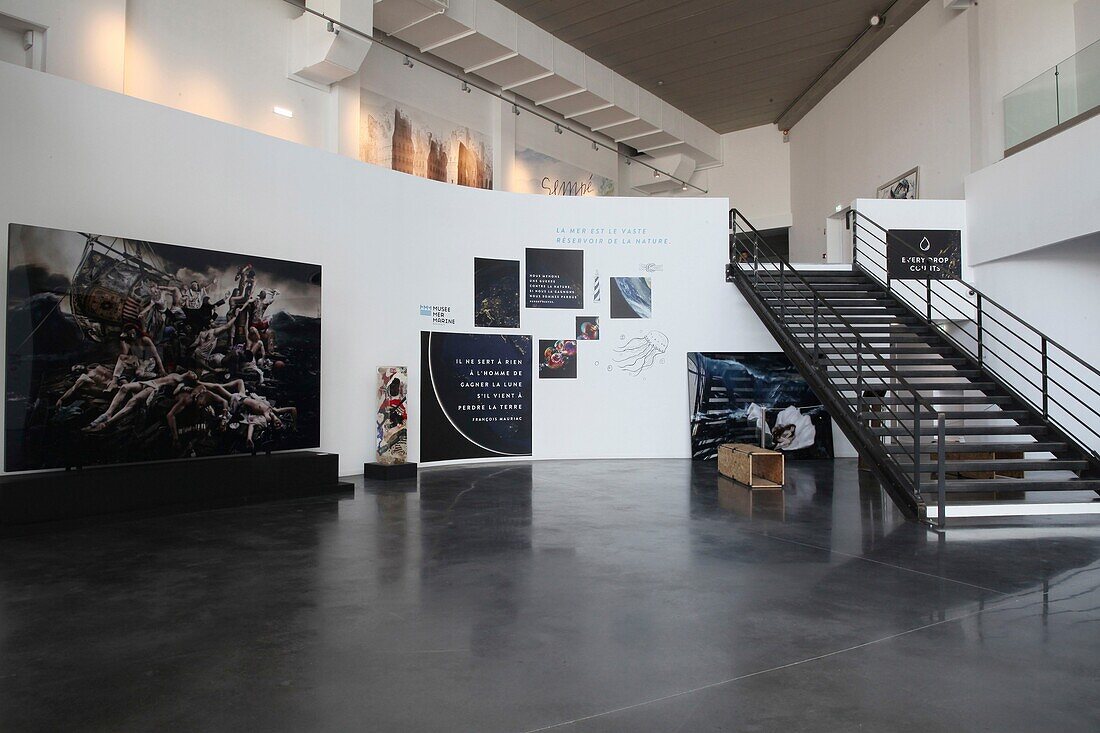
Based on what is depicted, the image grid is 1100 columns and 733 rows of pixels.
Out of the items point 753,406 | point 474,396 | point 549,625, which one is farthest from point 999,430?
point 474,396

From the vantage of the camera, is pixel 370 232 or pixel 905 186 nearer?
pixel 370 232

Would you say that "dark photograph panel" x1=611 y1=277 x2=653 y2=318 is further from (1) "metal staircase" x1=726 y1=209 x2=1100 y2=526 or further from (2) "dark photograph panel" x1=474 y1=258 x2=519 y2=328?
(2) "dark photograph panel" x1=474 y1=258 x2=519 y2=328

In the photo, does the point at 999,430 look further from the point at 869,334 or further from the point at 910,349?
the point at 869,334

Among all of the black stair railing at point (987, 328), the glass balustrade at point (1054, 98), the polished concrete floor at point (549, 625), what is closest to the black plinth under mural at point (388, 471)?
the polished concrete floor at point (549, 625)

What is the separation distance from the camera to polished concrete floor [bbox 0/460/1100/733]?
2.96m

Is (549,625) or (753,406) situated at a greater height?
(753,406)

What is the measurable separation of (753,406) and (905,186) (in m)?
5.96

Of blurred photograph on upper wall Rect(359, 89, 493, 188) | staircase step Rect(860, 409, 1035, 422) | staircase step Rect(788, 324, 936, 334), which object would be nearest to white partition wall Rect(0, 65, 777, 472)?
staircase step Rect(788, 324, 936, 334)

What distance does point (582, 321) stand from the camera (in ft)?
Result: 38.6

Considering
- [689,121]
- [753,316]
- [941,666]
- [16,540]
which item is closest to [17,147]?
[16,540]

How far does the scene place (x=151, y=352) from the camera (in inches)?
292

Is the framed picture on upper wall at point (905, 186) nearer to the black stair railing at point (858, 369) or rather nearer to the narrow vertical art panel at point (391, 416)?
the black stair railing at point (858, 369)

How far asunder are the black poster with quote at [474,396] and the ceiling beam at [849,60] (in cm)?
972

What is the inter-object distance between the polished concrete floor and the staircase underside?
584 mm
